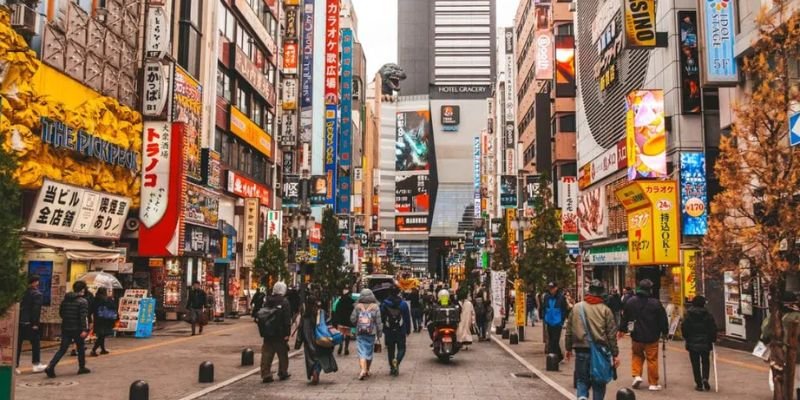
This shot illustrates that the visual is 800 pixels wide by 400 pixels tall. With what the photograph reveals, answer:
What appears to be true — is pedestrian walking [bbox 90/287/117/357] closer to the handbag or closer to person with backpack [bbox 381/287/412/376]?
person with backpack [bbox 381/287/412/376]

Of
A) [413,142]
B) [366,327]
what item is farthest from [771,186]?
[413,142]

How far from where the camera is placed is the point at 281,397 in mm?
12531

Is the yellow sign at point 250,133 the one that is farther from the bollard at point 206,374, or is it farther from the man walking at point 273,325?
the bollard at point 206,374

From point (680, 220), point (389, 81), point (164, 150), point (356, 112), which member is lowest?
point (680, 220)

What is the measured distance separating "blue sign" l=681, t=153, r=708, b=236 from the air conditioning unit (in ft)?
79.0

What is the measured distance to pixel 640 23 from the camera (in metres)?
31.8

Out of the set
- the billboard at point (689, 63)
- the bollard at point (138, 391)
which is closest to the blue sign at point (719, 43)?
the billboard at point (689, 63)

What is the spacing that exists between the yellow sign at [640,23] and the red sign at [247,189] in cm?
2297

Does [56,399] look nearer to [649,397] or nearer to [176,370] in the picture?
[176,370]

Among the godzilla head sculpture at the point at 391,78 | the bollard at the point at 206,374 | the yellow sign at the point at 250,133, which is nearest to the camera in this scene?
the bollard at the point at 206,374

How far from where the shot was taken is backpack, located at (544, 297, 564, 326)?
1872 centimetres

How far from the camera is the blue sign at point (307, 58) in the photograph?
6187 cm

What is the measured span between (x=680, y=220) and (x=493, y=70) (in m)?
160

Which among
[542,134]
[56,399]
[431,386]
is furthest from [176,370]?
[542,134]
